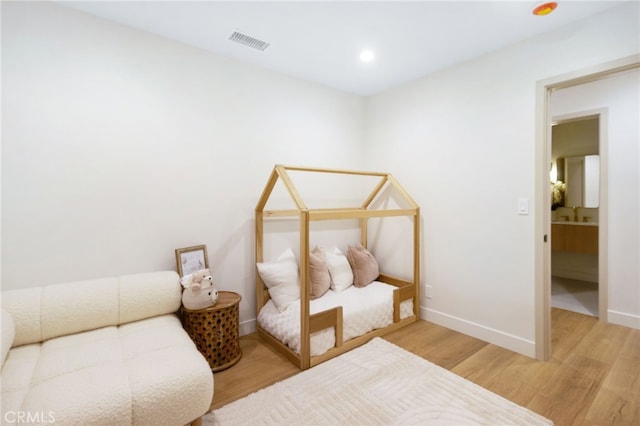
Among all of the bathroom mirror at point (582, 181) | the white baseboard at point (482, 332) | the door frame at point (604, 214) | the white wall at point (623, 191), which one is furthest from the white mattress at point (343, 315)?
the bathroom mirror at point (582, 181)

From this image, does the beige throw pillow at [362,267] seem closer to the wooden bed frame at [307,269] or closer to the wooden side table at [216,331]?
the wooden bed frame at [307,269]

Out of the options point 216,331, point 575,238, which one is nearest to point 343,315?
point 216,331

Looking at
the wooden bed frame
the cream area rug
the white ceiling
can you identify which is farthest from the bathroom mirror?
the cream area rug

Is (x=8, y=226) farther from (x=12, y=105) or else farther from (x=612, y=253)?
(x=612, y=253)

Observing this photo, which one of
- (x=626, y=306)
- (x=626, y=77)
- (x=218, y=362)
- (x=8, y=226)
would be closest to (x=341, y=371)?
(x=218, y=362)

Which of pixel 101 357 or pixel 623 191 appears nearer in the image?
pixel 101 357

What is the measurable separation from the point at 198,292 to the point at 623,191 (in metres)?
3.85

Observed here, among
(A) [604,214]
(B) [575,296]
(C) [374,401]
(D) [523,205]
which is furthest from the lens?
(B) [575,296]

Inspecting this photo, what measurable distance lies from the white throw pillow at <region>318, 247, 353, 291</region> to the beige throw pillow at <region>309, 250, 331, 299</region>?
0.10 metres

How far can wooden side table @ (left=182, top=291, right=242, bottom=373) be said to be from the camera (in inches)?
78.0

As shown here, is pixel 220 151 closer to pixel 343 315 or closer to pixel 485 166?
pixel 343 315

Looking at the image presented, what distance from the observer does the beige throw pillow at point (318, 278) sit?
2570 mm

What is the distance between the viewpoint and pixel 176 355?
1443 millimetres

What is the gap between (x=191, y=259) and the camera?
2275 millimetres
